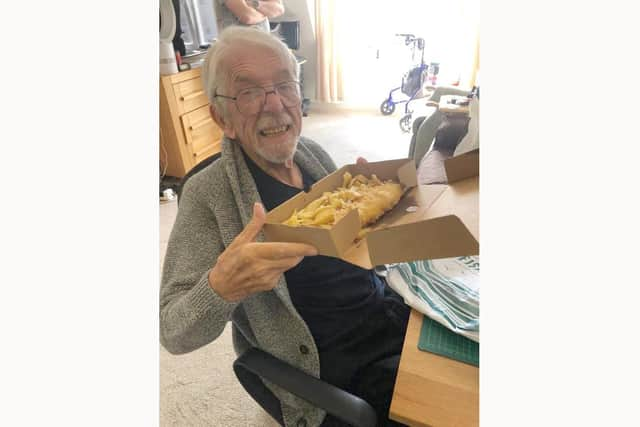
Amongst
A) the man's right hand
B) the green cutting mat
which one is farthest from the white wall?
the green cutting mat

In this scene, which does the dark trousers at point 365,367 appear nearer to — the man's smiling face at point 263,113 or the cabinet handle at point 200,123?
the man's smiling face at point 263,113

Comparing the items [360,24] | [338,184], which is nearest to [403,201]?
[338,184]

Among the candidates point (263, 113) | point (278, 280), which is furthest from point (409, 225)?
point (263, 113)

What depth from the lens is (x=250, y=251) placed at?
398mm

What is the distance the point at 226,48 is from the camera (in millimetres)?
542

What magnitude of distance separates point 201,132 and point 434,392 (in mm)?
582

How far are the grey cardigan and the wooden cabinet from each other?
99mm

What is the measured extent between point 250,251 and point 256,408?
30.2 inches

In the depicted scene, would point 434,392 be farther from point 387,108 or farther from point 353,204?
point 387,108

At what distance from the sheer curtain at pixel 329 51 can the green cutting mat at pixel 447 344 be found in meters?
0.46

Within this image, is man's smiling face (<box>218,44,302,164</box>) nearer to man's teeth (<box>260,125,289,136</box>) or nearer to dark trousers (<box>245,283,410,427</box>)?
man's teeth (<box>260,125,289,136</box>)
